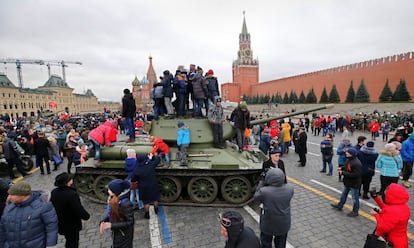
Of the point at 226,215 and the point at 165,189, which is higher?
the point at 226,215

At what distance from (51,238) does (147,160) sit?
2296 mm

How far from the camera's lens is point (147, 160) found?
16.1 feet

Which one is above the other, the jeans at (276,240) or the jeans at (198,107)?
the jeans at (198,107)

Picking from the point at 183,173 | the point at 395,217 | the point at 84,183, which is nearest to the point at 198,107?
the point at 183,173

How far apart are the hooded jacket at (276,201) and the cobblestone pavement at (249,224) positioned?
1.39 meters

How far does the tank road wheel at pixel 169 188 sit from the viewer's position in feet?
19.5

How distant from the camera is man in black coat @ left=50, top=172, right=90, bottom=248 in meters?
3.16

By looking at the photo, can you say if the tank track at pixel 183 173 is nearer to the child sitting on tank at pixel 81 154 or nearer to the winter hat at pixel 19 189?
the child sitting on tank at pixel 81 154

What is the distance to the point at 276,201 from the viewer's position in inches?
123

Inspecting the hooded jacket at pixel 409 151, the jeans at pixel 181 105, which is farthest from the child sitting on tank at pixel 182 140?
the hooded jacket at pixel 409 151

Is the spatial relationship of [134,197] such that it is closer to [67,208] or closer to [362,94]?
[67,208]

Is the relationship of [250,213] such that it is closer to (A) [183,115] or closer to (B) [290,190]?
(B) [290,190]

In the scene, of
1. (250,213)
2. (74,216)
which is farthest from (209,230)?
(74,216)

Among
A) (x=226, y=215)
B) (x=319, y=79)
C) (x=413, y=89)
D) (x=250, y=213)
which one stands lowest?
(x=250, y=213)
